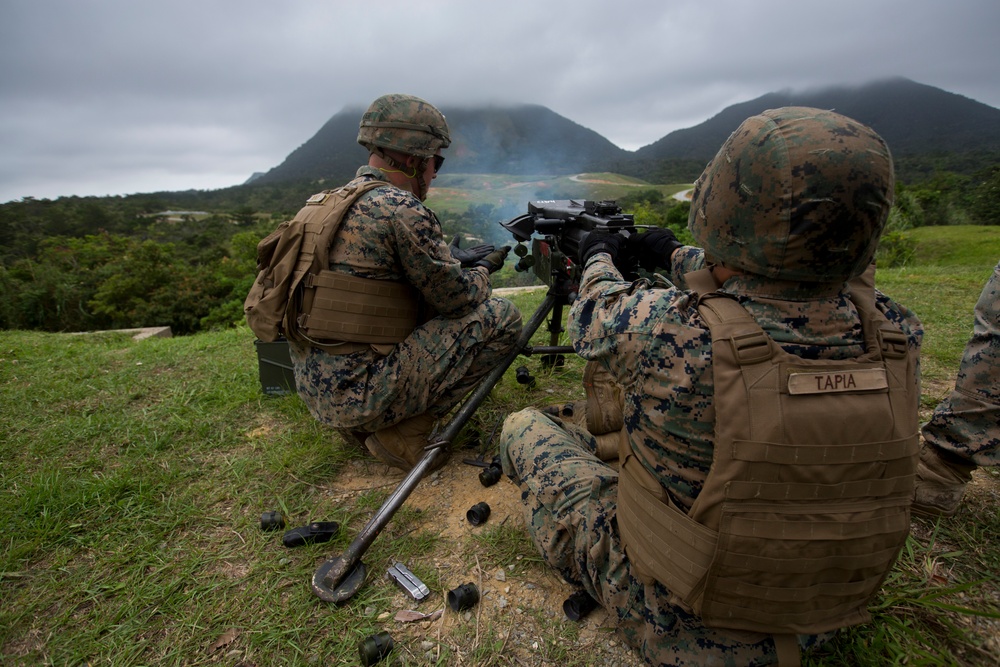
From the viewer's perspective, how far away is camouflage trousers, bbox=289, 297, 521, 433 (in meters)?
2.88

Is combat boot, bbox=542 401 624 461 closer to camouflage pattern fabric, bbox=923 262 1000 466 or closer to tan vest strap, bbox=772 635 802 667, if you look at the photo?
tan vest strap, bbox=772 635 802 667

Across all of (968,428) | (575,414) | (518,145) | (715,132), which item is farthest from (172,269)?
(715,132)

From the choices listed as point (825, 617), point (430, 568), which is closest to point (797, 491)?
point (825, 617)

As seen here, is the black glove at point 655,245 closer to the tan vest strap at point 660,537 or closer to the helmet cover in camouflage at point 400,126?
the tan vest strap at point 660,537

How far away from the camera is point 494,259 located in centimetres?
346

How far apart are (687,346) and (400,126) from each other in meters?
2.36

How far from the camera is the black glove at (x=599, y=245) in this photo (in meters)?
2.25

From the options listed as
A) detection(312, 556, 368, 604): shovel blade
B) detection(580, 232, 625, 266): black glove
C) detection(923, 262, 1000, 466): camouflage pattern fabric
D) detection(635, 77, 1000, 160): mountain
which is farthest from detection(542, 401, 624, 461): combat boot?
detection(635, 77, 1000, 160): mountain

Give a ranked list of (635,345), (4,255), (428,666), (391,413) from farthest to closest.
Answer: (4,255)
(391,413)
(428,666)
(635,345)

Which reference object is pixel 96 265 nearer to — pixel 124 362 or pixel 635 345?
pixel 124 362

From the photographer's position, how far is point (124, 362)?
201 inches

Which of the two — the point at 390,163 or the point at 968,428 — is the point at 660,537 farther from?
the point at 390,163

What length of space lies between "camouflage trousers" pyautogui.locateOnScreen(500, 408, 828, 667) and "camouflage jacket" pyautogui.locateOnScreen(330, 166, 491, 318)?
0.94m

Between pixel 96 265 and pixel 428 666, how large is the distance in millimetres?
26161
